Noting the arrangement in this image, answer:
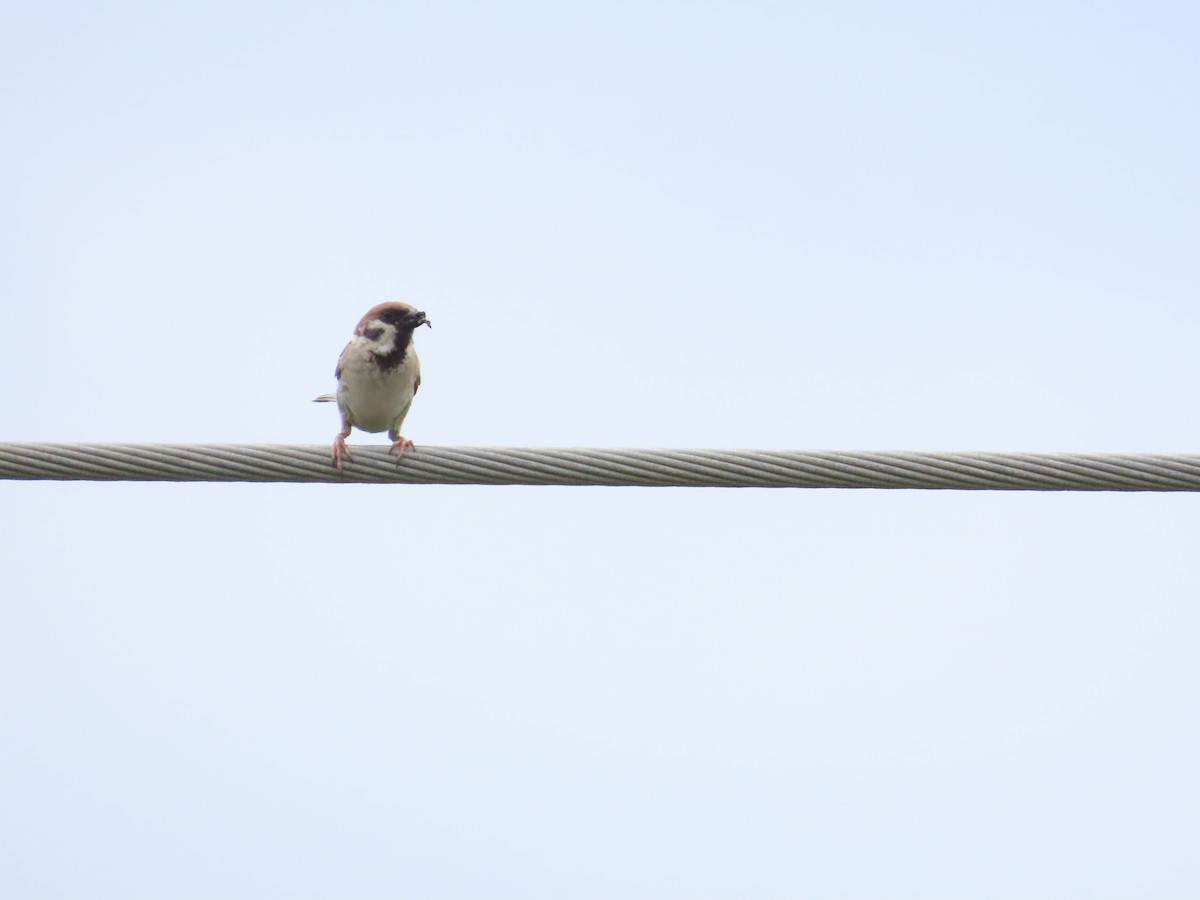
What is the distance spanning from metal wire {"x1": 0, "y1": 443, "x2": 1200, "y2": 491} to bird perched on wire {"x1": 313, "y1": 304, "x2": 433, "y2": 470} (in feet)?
9.33

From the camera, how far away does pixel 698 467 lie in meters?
5.40

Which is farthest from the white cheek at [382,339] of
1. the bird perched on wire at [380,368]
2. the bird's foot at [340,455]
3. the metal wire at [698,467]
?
the metal wire at [698,467]

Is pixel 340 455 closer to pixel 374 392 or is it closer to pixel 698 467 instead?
pixel 698 467

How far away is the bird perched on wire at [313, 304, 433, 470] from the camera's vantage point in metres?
8.28

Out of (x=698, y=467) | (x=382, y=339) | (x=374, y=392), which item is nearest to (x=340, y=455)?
(x=698, y=467)

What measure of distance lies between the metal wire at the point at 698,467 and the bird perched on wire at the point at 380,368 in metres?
2.84

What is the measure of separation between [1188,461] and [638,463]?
173 cm

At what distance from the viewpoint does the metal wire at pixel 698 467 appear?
527 centimetres

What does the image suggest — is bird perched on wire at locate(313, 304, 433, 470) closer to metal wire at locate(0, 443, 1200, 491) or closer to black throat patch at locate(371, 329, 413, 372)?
black throat patch at locate(371, 329, 413, 372)

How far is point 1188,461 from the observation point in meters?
5.25

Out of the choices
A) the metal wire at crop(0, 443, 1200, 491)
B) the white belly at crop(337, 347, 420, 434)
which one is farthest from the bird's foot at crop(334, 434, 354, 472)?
the white belly at crop(337, 347, 420, 434)

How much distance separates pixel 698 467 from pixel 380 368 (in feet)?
10.7

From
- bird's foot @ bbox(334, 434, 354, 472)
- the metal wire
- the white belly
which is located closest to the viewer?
the metal wire

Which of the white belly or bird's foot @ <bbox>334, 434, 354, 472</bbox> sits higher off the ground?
the white belly
